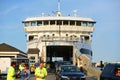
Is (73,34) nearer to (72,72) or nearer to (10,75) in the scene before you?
(72,72)

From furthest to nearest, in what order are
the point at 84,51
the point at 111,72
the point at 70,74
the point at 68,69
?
the point at 84,51 < the point at 68,69 < the point at 70,74 < the point at 111,72

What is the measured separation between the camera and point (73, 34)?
52375 mm

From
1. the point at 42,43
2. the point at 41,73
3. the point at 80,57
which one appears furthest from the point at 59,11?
the point at 41,73

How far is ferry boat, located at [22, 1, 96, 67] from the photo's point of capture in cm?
4925

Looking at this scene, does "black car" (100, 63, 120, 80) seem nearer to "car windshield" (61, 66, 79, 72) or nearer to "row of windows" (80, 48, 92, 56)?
"car windshield" (61, 66, 79, 72)

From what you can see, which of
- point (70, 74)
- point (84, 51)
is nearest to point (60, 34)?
point (84, 51)

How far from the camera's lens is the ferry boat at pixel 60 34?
49250 millimetres

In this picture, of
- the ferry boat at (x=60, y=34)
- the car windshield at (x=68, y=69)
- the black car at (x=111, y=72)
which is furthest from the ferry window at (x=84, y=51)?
the black car at (x=111, y=72)

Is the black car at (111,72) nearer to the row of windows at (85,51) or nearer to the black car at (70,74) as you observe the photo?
the black car at (70,74)

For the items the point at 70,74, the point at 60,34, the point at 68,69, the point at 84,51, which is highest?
the point at 60,34

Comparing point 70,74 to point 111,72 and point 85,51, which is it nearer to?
point 111,72

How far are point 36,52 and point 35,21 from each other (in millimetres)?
5922

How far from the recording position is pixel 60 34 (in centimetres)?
5194

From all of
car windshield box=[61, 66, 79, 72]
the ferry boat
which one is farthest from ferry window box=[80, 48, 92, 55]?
car windshield box=[61, 66, 79, 72]
